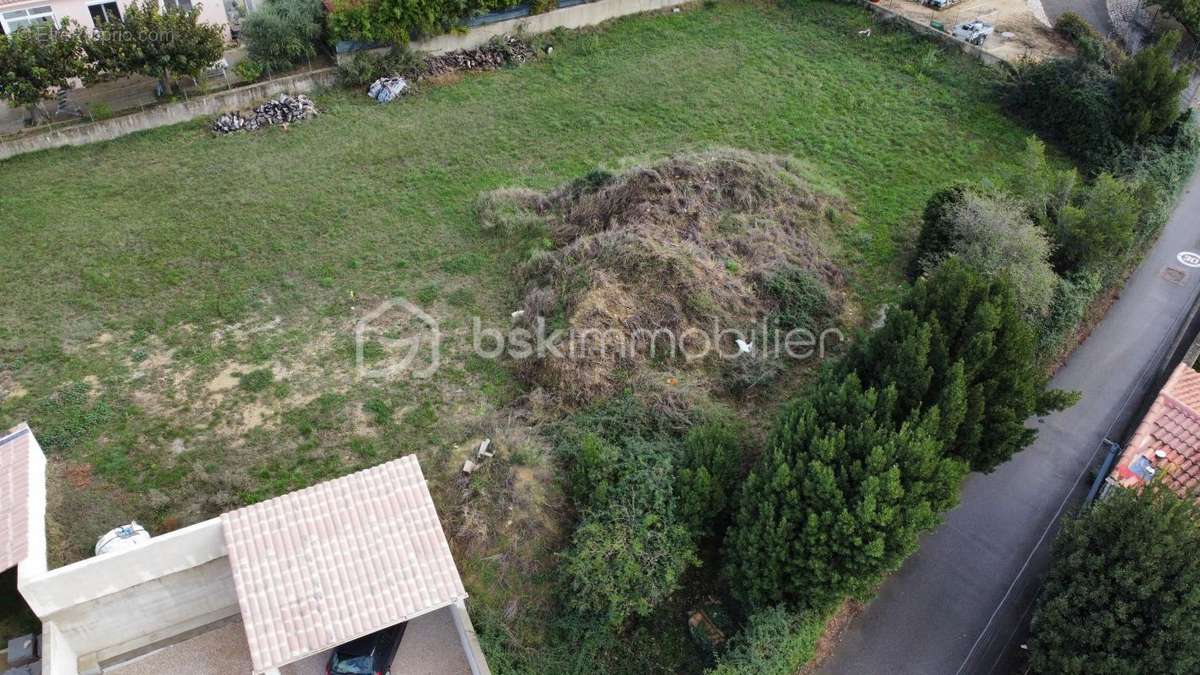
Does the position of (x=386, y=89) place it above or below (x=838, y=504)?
above

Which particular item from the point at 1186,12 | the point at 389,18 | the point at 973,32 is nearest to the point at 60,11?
the point at 389,18

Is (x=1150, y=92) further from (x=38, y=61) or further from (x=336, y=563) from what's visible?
(x=38, y=61)

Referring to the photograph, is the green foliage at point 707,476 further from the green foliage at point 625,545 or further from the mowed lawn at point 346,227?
the mowed lawn at point 346,227

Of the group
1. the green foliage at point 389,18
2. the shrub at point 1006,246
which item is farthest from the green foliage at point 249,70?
the shrub at point 1006,246

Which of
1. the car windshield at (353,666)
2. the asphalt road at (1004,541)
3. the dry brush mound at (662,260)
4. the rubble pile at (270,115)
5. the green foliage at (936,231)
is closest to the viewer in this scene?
the car windshield at (353,666)

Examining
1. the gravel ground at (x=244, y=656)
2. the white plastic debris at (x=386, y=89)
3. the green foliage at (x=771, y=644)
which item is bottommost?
the gravel ground at (x=244, y=656)
